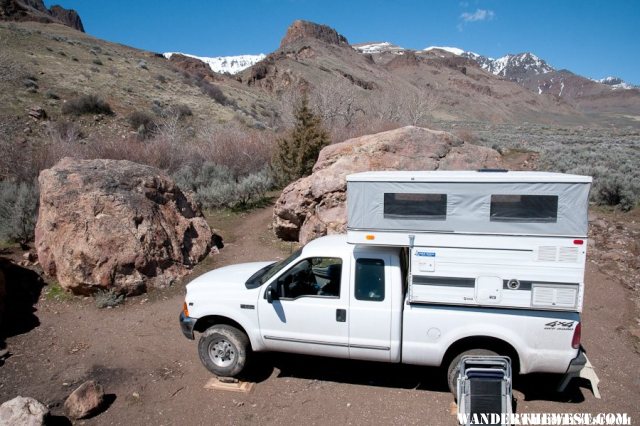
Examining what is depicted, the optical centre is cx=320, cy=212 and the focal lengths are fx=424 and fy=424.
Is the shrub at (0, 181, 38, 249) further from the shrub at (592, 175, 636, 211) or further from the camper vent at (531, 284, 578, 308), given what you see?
the shrub at (592, 175, 636, 211)

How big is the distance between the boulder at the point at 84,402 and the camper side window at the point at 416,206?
4140 millimetres

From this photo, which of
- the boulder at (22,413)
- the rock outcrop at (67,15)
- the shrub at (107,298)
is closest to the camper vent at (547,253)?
the boulder at (22,413)

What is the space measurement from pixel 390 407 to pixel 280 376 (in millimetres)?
1536

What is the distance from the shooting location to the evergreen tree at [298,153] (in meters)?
18.7

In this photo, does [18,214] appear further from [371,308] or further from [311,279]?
[371,308]

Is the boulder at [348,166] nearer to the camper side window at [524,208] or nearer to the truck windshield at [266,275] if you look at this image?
the truck windshield at [266,275]

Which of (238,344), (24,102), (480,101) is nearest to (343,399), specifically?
(238,344)

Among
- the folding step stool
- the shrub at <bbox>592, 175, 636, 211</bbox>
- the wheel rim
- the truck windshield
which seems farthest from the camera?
the shrub at <bbox>592, 175, 636, 211</bbox>

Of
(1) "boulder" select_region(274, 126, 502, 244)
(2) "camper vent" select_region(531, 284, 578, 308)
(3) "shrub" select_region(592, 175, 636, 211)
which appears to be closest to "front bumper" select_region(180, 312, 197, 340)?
(2) "camper vent" select_region(531, 284, 578, 308)

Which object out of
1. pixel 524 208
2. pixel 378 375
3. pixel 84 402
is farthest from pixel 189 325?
pixel 524 208

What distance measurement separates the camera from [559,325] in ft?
14.7

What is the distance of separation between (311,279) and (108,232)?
A: 17.8 feet

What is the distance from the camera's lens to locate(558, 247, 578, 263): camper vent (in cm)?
436

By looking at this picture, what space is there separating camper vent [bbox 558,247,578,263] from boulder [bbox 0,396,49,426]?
5788 mm
